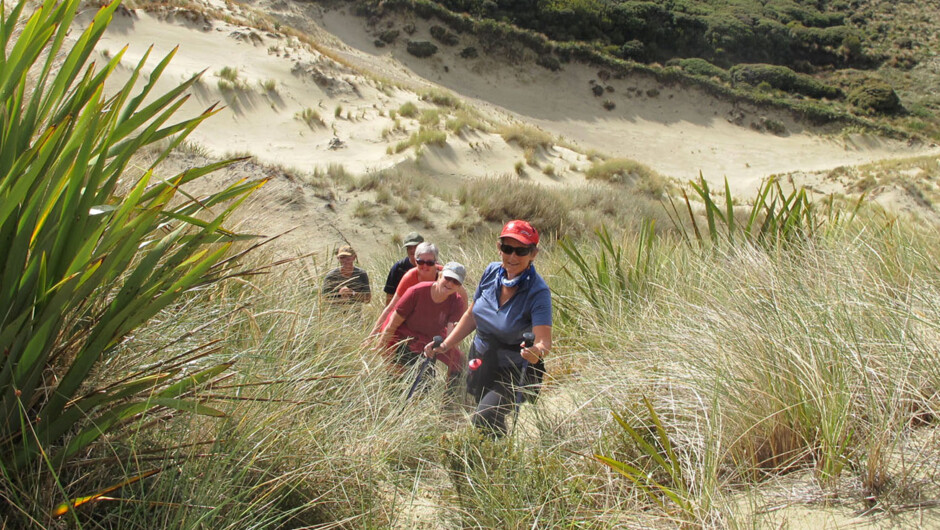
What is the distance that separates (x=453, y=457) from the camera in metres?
3.15

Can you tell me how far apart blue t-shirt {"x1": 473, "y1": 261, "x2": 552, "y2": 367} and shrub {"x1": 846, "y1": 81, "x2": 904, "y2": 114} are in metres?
42.5

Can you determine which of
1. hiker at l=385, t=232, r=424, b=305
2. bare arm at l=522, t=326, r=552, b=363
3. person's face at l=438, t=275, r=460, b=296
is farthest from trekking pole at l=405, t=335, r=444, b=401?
hiker at l=385, t=232, r=424, b=305

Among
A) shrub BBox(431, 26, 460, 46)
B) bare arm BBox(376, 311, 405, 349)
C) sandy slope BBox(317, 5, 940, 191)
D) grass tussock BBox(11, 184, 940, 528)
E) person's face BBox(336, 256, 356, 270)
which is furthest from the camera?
shrub BBox(431, 26, 460, 46)

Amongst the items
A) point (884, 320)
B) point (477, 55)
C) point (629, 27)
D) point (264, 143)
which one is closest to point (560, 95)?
point (477, 55)

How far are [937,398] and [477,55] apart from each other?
38192 mm

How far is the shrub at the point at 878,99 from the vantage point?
3881 cm

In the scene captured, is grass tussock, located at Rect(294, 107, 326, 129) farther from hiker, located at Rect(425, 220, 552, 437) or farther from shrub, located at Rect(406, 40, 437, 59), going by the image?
shrub, located at Rect(406, 40, 437, 59)

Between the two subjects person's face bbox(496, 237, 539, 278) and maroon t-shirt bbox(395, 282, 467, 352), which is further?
maroon t-shirt bbox(395, 282, 467, 352)

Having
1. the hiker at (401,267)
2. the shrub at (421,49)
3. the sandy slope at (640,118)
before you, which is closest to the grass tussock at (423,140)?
the hiker at (401,267)

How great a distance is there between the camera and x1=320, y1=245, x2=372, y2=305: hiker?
5.23 metres

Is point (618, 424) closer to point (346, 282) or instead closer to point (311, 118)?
point (346, 282)

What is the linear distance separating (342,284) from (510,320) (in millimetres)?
1811

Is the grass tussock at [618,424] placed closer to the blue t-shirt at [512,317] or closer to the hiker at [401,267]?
the blue t-shirt at [512,317]

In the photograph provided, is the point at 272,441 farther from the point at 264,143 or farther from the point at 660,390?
the point at 264,143
